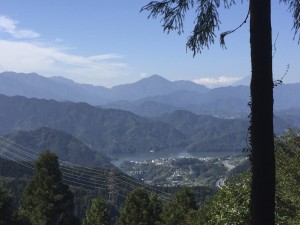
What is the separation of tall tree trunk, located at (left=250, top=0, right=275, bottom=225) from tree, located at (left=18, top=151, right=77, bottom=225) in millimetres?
31201

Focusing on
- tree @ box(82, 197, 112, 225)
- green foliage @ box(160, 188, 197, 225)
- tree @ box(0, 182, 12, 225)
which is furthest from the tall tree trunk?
green foliage @ box(160, 188, 197, 225)

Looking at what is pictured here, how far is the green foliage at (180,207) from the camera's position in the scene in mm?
40594

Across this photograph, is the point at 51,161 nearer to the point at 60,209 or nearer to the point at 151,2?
the point at 60,209

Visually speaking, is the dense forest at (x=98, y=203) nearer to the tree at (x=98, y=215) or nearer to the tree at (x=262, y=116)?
the tree at (x=98, y=215)

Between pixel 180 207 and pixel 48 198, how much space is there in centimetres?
1275

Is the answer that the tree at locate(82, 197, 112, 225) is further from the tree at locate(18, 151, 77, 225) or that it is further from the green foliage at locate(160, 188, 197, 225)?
the green foliage at locate(160, 188, 197, 225)

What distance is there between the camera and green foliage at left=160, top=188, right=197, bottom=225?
4059 cm

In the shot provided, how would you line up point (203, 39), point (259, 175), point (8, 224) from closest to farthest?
point (259, 175) < point (203, 39) < point (8, 224)

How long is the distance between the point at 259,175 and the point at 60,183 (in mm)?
32300

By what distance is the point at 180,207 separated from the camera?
41.4 metres

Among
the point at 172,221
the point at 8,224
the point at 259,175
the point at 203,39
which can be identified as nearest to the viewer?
the point at 259,175

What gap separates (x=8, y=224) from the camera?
3275 centimetres

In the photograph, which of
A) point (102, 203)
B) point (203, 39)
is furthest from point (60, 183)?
point (203, 39)

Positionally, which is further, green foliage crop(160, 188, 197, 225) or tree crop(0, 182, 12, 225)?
green foliage crop(160, 188, 197, 225)
